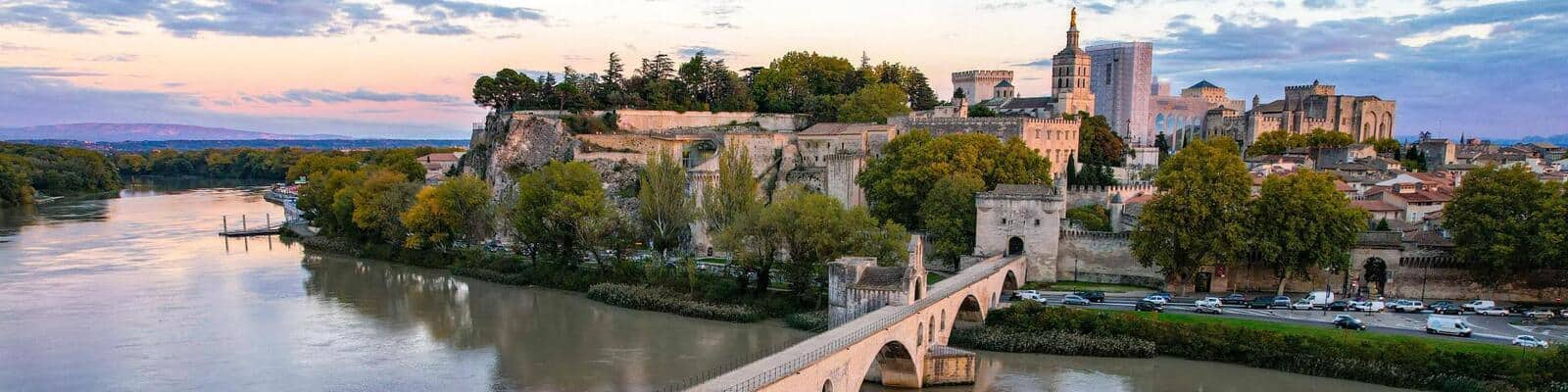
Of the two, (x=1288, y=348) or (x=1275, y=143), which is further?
(x=1275, y=143)

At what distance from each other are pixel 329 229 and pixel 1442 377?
34649 millimetres

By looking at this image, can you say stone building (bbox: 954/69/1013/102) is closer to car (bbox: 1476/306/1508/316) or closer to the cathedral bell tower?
the cathedral bell tower

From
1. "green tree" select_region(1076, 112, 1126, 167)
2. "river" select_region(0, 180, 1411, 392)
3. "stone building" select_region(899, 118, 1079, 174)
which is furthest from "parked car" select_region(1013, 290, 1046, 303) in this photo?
"green tree" select_region(1076, 112, 1126, 167)

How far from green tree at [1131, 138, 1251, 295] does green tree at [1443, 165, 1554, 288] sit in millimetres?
4157

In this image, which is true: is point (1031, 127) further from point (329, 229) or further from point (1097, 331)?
point (329, 229)

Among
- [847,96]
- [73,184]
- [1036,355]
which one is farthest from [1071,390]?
[73,184]

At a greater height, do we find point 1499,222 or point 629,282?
point 1499,222

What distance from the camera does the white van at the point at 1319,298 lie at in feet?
67.9

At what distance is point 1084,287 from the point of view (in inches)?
945

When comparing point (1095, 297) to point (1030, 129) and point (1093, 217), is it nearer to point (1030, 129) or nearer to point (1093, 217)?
point (1093, 217)

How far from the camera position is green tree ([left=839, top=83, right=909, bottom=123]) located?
125 feet

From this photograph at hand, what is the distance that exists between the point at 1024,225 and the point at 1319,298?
6590 millimetres

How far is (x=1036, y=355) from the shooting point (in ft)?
63.1

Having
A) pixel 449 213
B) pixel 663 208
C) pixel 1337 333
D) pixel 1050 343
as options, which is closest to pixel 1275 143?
pixel 1337 333
